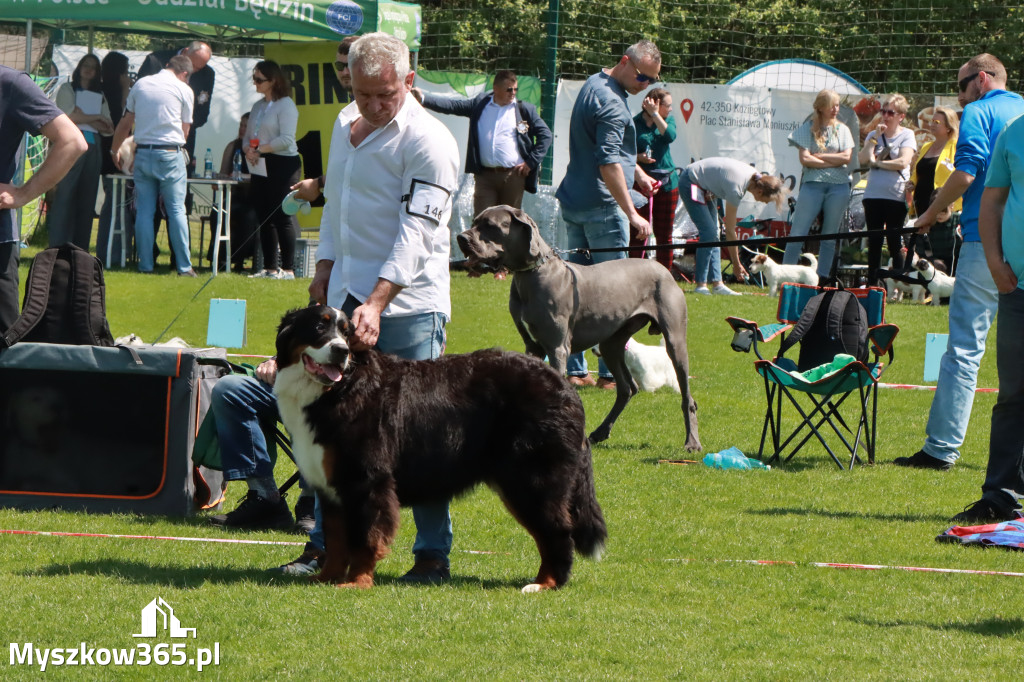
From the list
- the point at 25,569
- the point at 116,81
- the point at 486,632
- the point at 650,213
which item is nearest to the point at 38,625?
the point at 25,569

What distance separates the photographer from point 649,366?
9.77 metres

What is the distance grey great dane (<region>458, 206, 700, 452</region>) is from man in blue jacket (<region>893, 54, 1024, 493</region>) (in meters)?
1.65

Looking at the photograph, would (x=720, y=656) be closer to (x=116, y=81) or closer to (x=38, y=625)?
(x=38, y=625)

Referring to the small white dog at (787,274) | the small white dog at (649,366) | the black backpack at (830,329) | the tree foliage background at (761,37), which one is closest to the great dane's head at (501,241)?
the black backpack at (830,329)

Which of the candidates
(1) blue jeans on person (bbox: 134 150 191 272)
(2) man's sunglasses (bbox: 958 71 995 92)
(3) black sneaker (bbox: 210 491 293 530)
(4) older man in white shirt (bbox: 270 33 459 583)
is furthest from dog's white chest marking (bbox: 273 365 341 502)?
(1) blue jeans on person (bbox: 134 150 191 272)

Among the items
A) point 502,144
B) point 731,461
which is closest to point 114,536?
point 731,461

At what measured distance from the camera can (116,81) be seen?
1546 cm

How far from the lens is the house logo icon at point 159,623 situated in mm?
3875

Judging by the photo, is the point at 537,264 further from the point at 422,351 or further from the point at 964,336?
the point at 422,351

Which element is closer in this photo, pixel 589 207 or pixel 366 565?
pixel 366 565

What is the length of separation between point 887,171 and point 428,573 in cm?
1109

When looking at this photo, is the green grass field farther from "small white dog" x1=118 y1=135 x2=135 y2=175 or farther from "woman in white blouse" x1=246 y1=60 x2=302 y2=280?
"small white dog" x1=118 y1=135 x2=135 y2=175

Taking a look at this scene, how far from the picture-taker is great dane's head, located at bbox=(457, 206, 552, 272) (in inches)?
283

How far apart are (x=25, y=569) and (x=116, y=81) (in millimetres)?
11896
